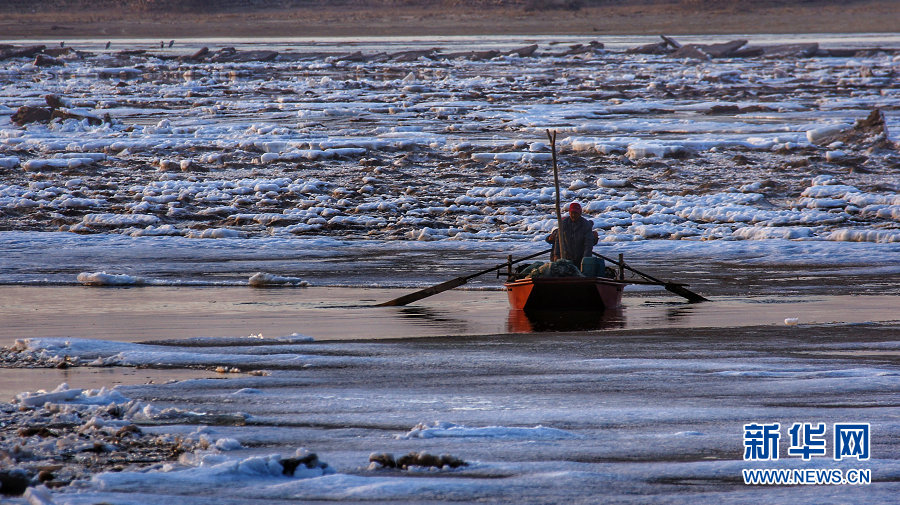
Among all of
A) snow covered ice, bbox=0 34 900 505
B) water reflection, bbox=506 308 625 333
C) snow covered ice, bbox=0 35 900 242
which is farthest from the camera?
snow covered ice, bbox=0 35 900 242

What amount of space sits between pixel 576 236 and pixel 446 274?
2.50 m

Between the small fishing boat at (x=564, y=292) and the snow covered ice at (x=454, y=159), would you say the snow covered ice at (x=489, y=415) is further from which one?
the snow covered ice at (x=454, y=159)

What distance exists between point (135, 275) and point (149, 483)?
9860 mm

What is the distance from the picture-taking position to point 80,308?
1262 centimetres

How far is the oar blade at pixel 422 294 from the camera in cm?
1305

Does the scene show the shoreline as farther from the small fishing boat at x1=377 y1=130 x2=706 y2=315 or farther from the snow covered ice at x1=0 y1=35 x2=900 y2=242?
the small fishing boat at x1=377 y1=130 x2=706 y2=315

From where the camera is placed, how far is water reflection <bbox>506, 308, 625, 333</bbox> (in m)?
11.6

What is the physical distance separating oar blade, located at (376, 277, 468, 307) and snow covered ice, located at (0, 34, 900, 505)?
25 cm

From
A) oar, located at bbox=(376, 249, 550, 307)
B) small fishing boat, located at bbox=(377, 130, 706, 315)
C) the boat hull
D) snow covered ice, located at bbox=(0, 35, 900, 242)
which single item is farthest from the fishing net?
snow covered ice, located at bbox=(0, 35, 900, 242)

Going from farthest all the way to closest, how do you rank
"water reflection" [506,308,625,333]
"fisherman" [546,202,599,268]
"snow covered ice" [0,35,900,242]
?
1. "snow covered ice" [0,35,900,242]
2. "fisherman" [546,202,599,268]
3. "water reflection" [506,308,625,333]

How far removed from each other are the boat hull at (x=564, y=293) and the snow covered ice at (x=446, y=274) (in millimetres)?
297

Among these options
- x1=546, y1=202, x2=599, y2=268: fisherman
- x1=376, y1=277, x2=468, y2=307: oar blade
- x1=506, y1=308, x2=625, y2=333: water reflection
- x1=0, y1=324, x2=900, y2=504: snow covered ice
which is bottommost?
x1=506, y1=308, x2=625, y2=333: water reflection

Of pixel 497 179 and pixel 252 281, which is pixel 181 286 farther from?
pixel 497 179

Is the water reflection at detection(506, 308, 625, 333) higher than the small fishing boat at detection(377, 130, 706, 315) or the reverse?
the reverse
